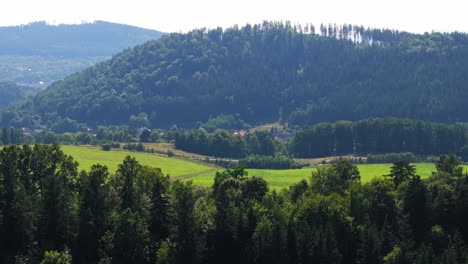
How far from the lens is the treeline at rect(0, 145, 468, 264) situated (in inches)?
4126

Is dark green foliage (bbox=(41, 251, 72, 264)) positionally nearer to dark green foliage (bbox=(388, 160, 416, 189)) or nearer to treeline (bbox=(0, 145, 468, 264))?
treeline (bbox=(0, 145, 468, 264))

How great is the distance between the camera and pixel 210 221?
112 m

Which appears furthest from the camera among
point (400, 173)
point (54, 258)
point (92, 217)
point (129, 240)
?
point (400, 173)

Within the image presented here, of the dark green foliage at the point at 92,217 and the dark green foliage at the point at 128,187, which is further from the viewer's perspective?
the dark green foliage at the point at 128,187

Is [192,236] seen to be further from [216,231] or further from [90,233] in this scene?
[90,233]

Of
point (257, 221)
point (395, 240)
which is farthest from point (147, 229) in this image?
point (395, 240)

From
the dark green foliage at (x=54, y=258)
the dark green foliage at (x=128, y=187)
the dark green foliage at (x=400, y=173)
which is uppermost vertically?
the dark green foliage at (x=400, y=173)

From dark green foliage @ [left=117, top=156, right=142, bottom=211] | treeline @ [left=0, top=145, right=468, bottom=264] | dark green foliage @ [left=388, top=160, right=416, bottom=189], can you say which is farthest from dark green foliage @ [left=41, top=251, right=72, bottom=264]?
dark green foliage @ [left=388, top=160, right=416, bottom=189]

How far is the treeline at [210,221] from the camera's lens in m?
105

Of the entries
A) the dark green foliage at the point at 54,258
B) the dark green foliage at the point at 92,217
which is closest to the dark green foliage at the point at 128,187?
the dark green foliage at the point at 92,217

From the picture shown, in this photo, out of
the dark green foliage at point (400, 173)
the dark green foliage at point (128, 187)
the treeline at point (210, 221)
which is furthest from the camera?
the dark green foliage at point (400, 173)

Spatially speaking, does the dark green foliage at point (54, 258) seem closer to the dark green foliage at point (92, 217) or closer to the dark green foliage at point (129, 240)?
the dark green foliage at point (129, 240)

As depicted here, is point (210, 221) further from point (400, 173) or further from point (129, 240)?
point (400, 173)

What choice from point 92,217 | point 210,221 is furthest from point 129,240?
point 210,221
